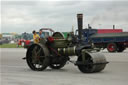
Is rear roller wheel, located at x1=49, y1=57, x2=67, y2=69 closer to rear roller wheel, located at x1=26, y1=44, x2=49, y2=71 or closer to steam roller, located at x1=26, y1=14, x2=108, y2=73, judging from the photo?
steam roller, located at x1=26, y1=14, x2=108, y2=73

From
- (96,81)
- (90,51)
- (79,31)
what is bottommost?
(96,81)

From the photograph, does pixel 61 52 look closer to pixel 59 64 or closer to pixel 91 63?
pixel 59 64

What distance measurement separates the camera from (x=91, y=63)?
10.1 meters

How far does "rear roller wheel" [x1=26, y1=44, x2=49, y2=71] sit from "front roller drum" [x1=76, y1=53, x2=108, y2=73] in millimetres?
1464

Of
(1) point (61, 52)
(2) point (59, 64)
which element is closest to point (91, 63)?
(1) point (61, 52)

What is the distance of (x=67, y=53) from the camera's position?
37.0 feet

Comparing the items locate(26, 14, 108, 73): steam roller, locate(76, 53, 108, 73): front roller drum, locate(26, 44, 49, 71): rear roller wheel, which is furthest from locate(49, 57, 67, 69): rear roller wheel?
locate(76, 53, 108, 73): front roller drum

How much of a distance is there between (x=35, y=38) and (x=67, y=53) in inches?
64.7

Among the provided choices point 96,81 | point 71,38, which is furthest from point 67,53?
point 96,81

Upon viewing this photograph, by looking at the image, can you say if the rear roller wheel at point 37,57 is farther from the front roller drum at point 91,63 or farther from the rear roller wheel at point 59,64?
the front roller drum at point 91,63

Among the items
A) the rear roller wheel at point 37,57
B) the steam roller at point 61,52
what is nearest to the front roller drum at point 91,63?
the steam roller at point 61,52

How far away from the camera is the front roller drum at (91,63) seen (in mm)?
10109

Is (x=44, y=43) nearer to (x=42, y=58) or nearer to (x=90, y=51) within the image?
(x=42, y=58)

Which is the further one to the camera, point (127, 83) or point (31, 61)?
point (31, 61)
